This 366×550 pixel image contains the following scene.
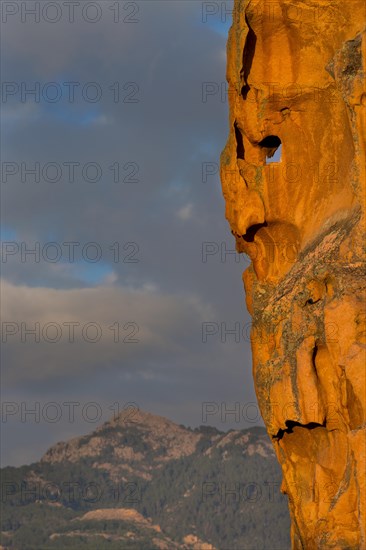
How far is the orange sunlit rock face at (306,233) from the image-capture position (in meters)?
29.5

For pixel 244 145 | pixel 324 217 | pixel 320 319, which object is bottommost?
pixel 320 319

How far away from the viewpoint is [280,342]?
109 ft

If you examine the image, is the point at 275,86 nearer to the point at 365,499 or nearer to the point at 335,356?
the point at 335,356

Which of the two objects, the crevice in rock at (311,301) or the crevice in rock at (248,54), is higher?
the crevice in rock at (248,54)

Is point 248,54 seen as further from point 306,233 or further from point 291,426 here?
point 291,426

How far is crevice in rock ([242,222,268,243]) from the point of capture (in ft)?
119

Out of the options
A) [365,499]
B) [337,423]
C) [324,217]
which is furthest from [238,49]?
[365,499]

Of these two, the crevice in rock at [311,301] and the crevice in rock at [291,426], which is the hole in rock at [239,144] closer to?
the crevice in rock at [311,301]

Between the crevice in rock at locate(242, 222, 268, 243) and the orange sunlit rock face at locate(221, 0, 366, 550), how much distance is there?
0.14 ft

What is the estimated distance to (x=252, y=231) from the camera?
3666 centimetres

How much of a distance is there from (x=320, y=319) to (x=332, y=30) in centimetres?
886

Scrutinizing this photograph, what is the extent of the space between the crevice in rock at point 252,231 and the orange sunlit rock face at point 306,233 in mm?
43

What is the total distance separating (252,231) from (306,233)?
2384mm

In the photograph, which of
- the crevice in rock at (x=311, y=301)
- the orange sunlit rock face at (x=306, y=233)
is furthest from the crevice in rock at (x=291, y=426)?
the crevice in rock at (x=311, y=301)
